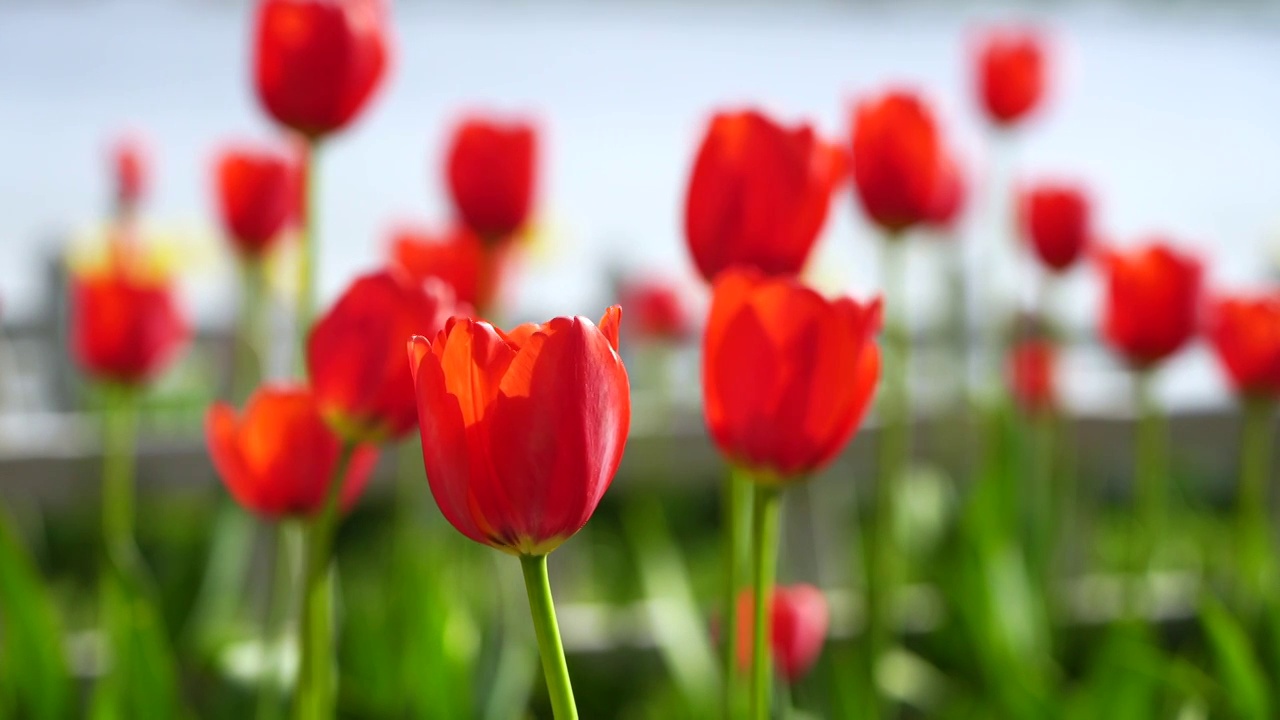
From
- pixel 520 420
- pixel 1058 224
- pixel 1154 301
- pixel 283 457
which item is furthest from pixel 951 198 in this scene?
pixel 520 420

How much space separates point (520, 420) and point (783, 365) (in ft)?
0.36

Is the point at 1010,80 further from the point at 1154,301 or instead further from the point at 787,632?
the point at 787,632

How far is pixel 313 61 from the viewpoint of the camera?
1.78 feet

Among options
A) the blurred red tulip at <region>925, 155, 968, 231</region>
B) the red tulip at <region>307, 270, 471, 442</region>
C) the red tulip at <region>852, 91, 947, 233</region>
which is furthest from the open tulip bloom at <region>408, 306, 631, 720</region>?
the blurred red tulip at <region>925, 155, 968, 231</region>

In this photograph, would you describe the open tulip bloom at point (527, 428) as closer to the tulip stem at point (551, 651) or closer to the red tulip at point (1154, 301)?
the tulip stem at point (551, 651)

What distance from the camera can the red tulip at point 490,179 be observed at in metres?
0.76

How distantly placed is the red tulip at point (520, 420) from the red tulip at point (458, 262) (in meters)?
0.45

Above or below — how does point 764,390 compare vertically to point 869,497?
above

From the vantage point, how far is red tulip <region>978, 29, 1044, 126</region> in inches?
39.1

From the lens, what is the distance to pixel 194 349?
89.7 inches

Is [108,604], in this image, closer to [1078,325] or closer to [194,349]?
[194,349]

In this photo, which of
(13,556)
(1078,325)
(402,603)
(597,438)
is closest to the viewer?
(597,438)

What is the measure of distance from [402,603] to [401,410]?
0.39 metres

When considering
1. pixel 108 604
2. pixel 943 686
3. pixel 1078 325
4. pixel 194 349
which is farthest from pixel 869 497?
pixel 1078 325
